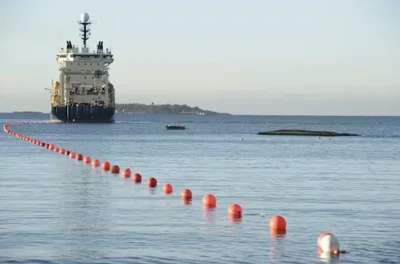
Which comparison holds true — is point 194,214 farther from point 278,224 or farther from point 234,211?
point 278,224

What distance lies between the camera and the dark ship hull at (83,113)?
557 ft

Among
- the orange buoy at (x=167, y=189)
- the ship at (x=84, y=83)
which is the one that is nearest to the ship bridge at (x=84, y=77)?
the ship at (x=84, y=83)

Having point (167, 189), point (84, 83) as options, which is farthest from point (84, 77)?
point (167, 189)

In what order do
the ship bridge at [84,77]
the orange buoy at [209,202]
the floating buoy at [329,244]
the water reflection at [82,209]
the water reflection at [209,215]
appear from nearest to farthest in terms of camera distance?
the floating buoy at [329,244] < the water reflection at [82,209] < the water reflection at [209,215] < the orange buoy at [209,202] < the ship bridge at [84,77]

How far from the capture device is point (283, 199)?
35250 millimetres

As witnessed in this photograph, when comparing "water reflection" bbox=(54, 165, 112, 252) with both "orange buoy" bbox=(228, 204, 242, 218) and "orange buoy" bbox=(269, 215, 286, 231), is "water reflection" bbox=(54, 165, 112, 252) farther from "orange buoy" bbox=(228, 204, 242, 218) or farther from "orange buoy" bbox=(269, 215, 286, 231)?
"orange buoy" bbox=(269, 215, 286, 231)

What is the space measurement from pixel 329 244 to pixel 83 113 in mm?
149099

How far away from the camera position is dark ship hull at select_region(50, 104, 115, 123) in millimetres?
169875

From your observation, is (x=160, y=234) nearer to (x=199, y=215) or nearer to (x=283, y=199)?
(x=199, y=215)

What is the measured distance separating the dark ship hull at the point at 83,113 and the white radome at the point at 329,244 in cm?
14843

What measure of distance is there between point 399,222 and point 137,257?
9746 mm

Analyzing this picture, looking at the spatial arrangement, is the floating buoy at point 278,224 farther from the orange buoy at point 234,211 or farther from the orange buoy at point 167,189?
the orange buoy at point 167,189

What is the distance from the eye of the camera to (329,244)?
896 inches

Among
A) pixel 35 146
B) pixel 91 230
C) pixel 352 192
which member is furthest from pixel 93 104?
pixel 91 230
